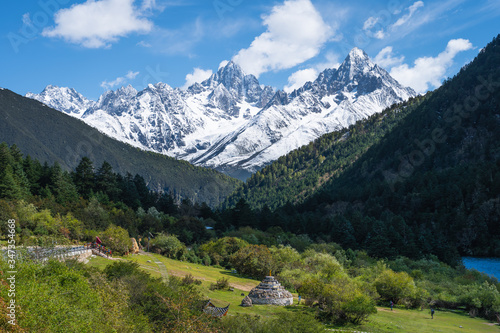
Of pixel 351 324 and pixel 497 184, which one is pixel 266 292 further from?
pixel 497 184

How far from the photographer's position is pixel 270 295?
40656 millimetres

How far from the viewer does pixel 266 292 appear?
4081cm

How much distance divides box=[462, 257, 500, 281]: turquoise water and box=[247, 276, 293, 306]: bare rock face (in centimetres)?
6463

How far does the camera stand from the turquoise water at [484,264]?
87.9 meters

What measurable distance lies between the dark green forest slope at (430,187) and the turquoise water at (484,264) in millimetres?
4378

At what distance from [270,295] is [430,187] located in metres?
99.6

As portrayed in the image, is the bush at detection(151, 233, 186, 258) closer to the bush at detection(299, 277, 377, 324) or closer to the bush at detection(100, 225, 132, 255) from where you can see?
the bush at detection(100, 225, 132, 255)

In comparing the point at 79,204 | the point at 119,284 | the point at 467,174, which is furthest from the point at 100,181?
the point at 467,174

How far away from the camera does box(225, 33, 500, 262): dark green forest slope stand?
9681cm

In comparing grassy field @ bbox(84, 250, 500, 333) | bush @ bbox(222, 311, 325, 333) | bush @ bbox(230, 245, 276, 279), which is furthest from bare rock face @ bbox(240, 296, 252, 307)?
bush @ bbox(230, 245, 276, 279)

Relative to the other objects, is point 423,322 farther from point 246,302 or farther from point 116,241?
point 116,241

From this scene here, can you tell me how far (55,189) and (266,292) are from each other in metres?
58.8

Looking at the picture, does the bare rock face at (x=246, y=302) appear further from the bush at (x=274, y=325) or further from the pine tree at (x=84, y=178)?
the pine tree at (x=84, y=178)

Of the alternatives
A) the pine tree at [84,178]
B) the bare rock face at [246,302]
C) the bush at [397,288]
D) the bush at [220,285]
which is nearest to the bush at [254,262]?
the bush at [220,285]
